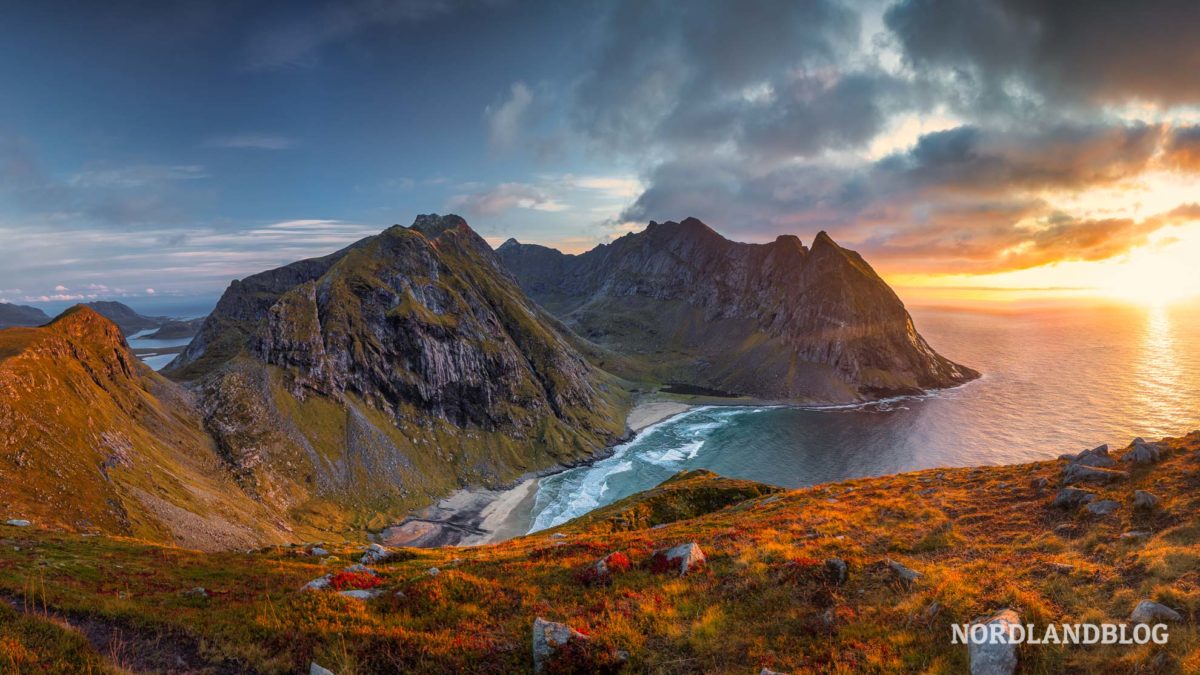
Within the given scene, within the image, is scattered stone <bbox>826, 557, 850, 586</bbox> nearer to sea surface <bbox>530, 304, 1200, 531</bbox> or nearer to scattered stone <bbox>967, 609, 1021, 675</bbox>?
scattered stone <bbox>967, 609, 1021, 675</bbox>

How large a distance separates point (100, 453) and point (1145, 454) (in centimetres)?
12099

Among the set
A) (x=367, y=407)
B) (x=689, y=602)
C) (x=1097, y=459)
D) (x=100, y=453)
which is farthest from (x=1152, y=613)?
(x=367, y=407)

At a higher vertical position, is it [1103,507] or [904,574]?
[904,574]

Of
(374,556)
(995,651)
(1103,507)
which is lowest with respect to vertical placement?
(374,556)

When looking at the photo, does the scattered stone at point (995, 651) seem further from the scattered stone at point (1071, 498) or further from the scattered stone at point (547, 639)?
the scattered stone at point (1071, 498)

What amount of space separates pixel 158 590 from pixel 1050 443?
211935mm

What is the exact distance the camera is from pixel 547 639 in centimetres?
1200

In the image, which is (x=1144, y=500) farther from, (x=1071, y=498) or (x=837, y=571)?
(x=837, y=571)

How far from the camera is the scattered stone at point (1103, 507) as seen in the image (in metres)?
24.0

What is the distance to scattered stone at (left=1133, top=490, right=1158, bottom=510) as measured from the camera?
2316 cm

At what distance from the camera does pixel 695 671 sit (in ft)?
38.9

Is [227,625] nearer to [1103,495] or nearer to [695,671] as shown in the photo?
[695,671]

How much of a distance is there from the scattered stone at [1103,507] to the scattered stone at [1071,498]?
126cm

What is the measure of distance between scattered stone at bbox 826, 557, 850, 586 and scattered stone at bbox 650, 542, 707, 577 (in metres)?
5.43
